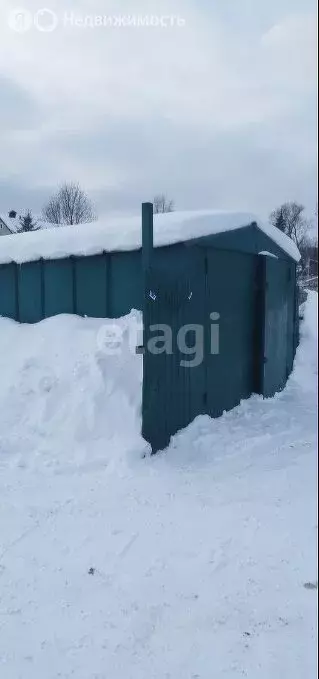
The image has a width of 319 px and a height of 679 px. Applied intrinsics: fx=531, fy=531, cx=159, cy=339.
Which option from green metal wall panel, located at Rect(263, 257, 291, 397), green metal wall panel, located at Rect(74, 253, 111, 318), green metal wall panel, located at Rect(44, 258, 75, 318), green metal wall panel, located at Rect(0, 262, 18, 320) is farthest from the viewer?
green metal wall panel, located at Rect(263, 257, 291, 397)

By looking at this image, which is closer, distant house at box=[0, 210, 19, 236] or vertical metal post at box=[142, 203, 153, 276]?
distant house at box=[0, 210, 19, 236]

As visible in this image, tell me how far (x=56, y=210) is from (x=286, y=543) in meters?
3.44

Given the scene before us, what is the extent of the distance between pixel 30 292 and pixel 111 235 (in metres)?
1.58

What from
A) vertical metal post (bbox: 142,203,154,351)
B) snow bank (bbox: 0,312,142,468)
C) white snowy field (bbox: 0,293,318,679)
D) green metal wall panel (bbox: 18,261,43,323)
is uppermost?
vertical metal post (bbox: 142,203,154,351)

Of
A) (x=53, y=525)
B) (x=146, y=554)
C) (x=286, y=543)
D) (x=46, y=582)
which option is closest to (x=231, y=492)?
(x=286, y=543)

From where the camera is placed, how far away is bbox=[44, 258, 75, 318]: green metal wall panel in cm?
684

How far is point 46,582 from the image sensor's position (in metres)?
3.11

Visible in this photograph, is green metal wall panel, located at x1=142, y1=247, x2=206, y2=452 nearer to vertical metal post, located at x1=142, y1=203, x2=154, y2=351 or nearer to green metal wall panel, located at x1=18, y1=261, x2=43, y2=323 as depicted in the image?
vertical metal post, located at x1=142, y1=203, x2=154, y2=351

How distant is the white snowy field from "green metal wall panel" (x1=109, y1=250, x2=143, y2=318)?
0.85 feet

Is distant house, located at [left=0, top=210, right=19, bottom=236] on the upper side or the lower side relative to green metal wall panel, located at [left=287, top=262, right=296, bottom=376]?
upper

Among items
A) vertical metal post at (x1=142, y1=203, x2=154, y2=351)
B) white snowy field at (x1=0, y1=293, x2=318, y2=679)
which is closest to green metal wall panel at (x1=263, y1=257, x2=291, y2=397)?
white snowy field at (x1=0, y1=293, x2=318, y2=679)

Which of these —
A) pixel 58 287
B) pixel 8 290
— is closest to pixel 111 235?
pixel 58 287

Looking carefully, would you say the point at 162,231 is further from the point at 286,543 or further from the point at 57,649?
the point at 57,649

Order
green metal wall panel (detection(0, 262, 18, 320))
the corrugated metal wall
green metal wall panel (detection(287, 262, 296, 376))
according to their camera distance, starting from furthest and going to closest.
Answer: green metal wall panel (detection(287, 262, 296, 376)) < green metal wall panel (detection(0, 262, 18, 320)) < the corrugated metal wall
